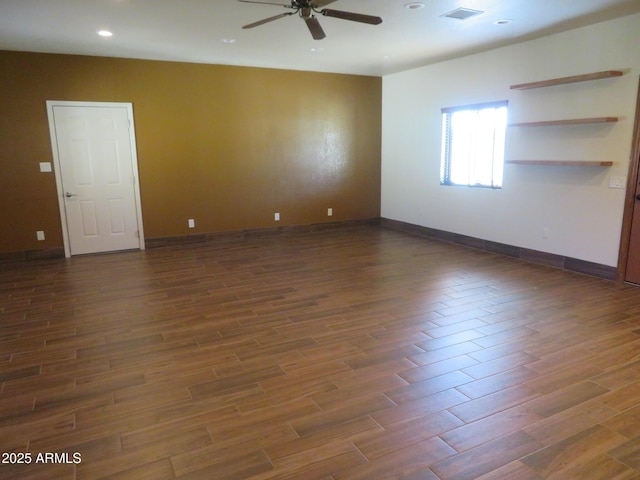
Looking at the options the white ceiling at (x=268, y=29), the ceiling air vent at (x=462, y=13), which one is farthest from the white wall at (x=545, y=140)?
the ceiling air vent at (x=462, y=13)

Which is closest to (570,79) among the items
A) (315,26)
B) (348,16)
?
(348,16)

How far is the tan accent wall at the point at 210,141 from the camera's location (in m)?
5.66

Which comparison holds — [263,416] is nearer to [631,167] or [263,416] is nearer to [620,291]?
[620,291]

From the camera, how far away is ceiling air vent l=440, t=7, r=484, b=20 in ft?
13.1

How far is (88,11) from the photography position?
13.0 ft

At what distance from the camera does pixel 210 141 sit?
6676 millimetres

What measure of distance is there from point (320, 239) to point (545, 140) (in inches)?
139

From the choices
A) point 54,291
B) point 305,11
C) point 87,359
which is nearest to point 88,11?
point 305,11

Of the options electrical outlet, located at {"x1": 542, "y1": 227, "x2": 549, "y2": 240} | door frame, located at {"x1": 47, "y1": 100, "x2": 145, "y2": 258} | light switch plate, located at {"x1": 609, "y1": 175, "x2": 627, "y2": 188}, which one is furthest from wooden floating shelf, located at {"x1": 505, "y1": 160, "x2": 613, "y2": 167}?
door frame, located at {"x1": 47, "y1": 100, "x2": 145, "y2": 258}

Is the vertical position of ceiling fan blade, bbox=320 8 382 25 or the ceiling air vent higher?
the ceiling air vent

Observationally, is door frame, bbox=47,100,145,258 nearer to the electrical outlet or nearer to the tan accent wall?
the tan accent wall

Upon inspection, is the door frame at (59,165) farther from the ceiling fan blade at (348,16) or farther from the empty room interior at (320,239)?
the ceiling fan blade at (348,16)

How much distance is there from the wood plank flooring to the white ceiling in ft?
8.80

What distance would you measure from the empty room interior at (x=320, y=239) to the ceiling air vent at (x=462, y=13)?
47 mm
